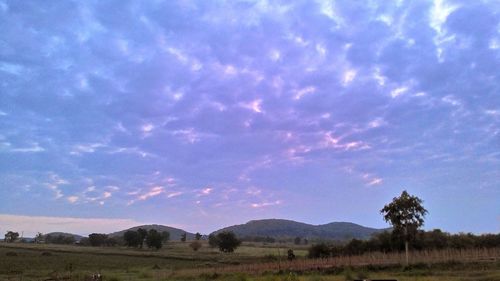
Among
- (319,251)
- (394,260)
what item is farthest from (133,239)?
(394,260)

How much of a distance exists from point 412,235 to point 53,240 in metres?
178

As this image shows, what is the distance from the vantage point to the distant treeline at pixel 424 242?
58231mm

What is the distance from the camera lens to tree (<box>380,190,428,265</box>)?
5109 cm

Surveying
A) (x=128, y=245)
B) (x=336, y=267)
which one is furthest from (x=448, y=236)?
(x=128, y=245)

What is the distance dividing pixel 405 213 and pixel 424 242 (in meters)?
10.1

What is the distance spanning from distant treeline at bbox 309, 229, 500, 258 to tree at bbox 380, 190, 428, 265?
2.71m

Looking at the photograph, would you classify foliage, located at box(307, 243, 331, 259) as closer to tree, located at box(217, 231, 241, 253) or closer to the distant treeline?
the distant treeline

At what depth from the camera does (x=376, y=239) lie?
6706cm

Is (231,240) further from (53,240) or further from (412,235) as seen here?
(53,240)

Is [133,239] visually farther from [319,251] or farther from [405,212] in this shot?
[405,212]

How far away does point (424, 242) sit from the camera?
59.1 metres

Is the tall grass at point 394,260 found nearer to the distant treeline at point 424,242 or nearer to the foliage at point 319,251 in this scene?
the distant treeline at point 424,242

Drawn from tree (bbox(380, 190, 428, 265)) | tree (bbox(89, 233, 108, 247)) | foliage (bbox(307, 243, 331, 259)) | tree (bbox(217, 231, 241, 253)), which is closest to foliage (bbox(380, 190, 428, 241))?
tree (bbox(380, 190, 428, 265))

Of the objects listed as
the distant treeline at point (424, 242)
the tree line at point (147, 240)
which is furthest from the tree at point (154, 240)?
the distant treeline at point (424, 242)
